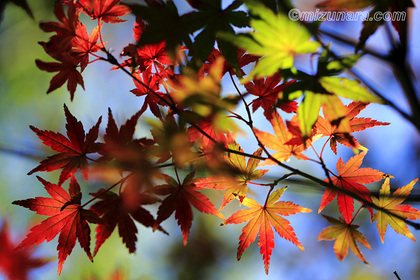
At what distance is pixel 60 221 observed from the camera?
0.84 m

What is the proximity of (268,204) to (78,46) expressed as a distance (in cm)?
71

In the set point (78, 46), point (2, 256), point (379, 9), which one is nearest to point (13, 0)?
point (78, 46)

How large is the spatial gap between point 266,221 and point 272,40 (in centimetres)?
54

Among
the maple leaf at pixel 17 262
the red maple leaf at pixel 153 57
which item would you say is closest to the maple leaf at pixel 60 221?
the red maple leaf at pixel 153 57

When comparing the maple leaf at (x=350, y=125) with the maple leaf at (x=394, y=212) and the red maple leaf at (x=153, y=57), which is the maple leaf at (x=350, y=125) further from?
the red maple leaf at (x=153, y=57)

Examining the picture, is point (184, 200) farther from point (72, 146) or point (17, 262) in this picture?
point (17, 262)

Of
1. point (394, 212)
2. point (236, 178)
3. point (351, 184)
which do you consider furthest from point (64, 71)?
point (394, 212)

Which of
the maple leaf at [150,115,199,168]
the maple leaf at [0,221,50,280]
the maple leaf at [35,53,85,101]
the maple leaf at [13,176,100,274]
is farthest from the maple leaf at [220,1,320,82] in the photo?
the maple leaf at [0,221,50,280]

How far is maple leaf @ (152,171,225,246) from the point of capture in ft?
2.69

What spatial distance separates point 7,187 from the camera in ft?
13.1

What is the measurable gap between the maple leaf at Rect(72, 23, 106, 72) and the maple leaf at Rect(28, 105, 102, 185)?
0.55ft

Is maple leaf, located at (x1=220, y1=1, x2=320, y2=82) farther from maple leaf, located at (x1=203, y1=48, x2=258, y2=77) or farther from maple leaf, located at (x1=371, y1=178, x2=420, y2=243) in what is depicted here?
maple leaf, located at (x1=371, y1=178, x2=420, y2=243)

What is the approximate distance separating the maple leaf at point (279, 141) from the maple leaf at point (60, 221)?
0.52m

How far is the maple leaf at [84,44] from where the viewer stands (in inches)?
31.3
